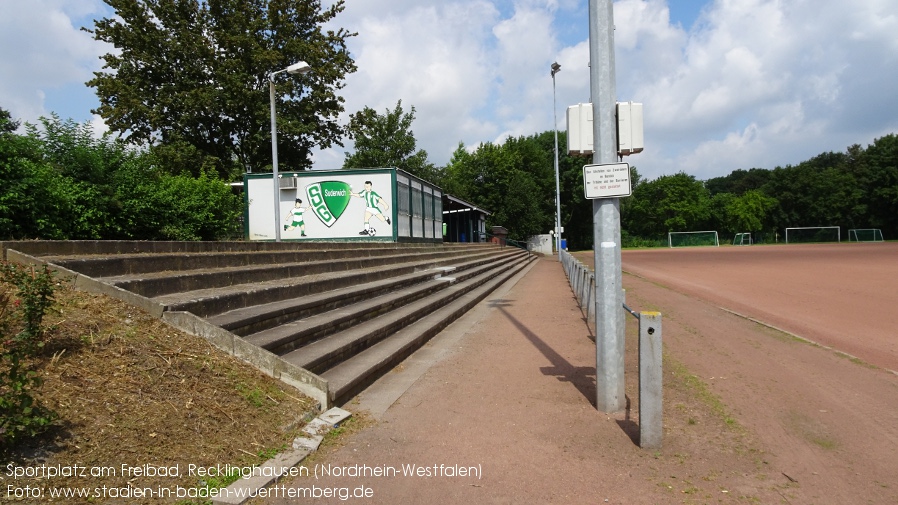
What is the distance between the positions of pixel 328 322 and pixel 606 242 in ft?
10.5

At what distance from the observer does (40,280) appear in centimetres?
381

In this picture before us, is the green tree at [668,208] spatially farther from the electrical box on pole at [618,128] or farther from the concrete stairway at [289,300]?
the electrical box on pole at [618,128]

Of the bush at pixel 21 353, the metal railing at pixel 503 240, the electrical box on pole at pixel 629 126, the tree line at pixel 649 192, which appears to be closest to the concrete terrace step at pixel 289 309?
the bush at pixel 21 353

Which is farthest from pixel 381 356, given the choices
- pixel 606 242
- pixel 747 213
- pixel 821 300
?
pixel 747 213

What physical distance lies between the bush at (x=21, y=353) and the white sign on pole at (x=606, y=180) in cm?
433

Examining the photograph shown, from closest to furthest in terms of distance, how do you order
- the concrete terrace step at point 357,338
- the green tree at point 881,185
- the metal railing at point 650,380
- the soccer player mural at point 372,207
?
the metal railing at point 650,380, the concrete terrace step at point 357,338, the soccer player mural at point 372,207, the green tree at point 881,185

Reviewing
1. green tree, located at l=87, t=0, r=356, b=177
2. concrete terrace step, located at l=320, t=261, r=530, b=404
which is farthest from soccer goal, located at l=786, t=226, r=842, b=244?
concrete terrace step, located at l=320, t=261, r=530, b=404

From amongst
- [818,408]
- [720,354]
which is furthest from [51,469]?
[720,354]

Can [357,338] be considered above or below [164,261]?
below

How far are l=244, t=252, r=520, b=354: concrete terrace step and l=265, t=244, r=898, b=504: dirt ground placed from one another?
0.99m

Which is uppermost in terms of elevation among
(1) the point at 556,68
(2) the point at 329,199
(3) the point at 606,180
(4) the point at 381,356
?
(1) the point at 556,68

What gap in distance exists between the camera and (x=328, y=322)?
6.57 m

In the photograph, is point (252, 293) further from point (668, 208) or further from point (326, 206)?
point (668, 208)

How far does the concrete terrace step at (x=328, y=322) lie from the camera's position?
548 cm
